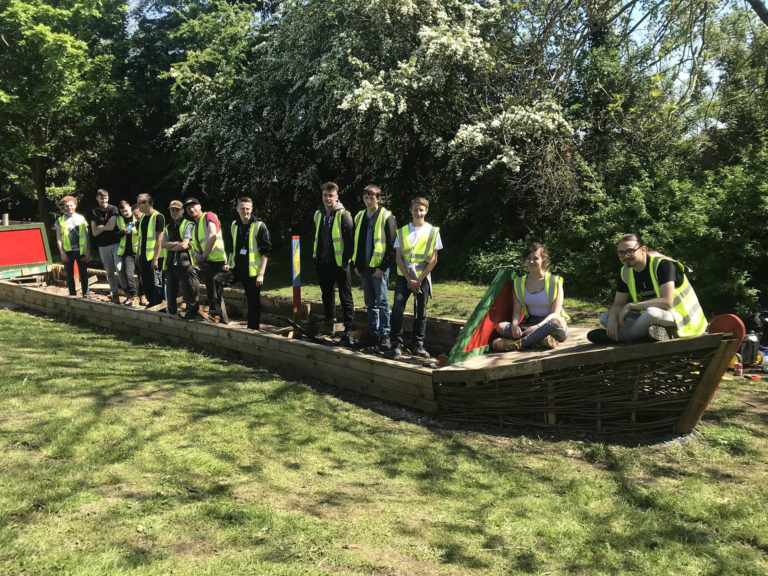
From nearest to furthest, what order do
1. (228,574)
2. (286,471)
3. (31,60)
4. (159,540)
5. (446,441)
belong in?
(228,574) < (159,540) < (286,471) < (446,441) < (31,60)

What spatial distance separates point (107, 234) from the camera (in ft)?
33.0

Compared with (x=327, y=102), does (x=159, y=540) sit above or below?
below

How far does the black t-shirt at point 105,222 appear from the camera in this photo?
32.4ft

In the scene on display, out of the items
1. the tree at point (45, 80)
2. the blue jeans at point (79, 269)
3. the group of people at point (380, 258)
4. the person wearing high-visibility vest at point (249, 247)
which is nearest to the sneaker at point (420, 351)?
the group of people at point (380, 258)

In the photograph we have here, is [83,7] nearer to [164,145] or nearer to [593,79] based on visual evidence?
[164,145]

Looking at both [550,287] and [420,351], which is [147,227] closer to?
[420,351]

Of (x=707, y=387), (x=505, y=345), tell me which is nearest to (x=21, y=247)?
(x=505, y=345)

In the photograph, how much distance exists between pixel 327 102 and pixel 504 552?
40.1ft

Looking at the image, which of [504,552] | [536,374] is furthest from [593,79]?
[504,552]

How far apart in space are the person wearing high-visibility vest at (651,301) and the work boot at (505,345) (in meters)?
0.97

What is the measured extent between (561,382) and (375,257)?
8.24 ft

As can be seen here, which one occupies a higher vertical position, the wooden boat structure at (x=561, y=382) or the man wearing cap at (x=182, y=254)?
the man wearing cap at (x=182, y=254)

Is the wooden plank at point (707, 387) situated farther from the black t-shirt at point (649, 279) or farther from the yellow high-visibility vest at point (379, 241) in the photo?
the yellow high-visibility vest at point (379, 241)

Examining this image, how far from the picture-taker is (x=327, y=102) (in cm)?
1385
